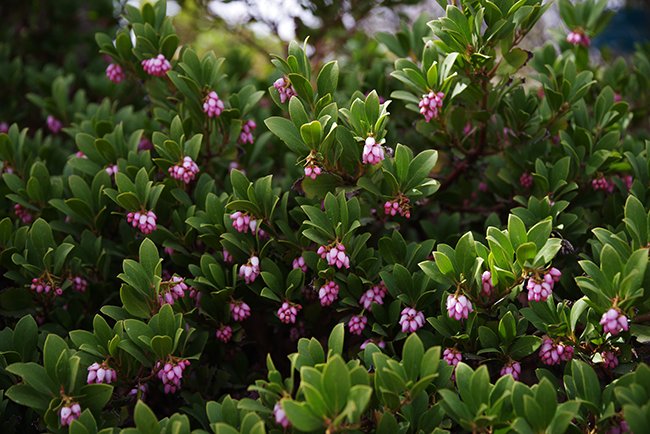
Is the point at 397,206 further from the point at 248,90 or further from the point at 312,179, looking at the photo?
the point at 248,90

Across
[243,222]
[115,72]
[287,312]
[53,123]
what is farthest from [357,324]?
[53,123]

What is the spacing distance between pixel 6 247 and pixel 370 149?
3.79 feet

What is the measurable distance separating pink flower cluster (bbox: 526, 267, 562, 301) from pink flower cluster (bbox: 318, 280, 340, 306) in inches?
20.5

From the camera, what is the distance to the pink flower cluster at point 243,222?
192 cm

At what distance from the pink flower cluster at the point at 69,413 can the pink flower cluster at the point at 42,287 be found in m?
0.48

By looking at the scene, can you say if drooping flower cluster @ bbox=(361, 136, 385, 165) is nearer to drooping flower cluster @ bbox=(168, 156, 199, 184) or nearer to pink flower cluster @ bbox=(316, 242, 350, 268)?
pink flower cluster @ bbox=(316, 242, 350, 268)

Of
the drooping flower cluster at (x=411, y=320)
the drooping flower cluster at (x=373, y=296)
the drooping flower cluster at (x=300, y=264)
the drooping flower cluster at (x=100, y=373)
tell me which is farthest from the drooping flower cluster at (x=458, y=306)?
the drooping flower cluster at (x=100, y=373)

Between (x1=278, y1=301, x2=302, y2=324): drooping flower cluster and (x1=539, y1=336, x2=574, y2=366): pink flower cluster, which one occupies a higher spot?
(x1=539, y1=336, x2=574, y2=366): pink flower cluster

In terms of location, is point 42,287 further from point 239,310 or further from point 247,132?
point 247,132

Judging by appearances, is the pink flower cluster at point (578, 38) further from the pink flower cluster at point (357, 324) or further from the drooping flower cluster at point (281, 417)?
the drooping flower cluster at point (281, 417)

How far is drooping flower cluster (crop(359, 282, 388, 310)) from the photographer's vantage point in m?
1.90

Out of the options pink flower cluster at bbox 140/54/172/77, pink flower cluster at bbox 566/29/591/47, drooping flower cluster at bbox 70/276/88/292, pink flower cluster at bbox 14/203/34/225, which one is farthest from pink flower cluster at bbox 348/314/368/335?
pink flower cluster at bbox 566/29/591/47

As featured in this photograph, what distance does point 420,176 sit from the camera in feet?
6.28

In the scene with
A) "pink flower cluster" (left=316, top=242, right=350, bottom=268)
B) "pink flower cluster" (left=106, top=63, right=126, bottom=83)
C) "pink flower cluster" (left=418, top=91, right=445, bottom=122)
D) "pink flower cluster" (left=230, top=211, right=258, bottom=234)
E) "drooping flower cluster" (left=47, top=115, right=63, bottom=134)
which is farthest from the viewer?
"drooping flower cluster" (left=47, top=115, right=63, bottom=134)
